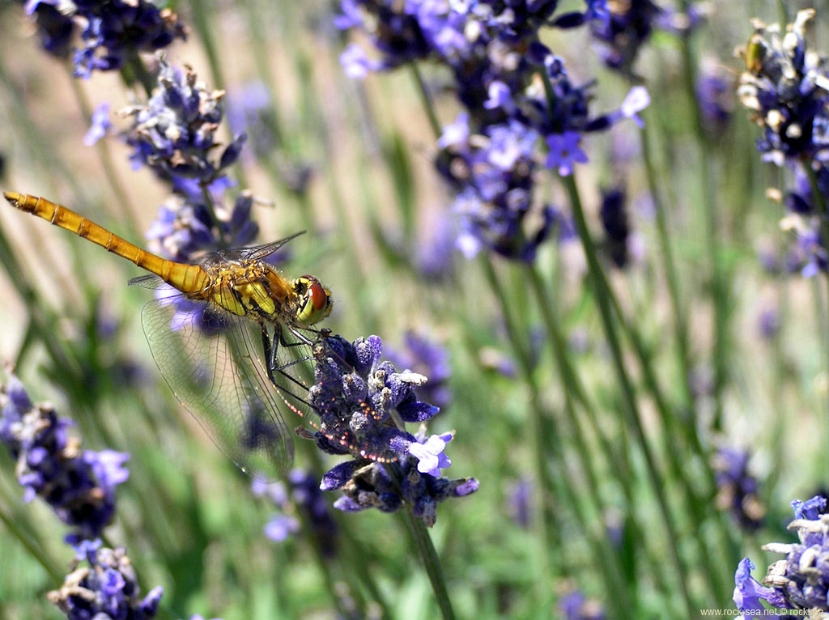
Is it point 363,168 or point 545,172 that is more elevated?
point 363,168

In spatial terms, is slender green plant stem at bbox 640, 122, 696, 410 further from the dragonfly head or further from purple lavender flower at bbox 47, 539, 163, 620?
purple lavender flower at bbox 47, 539, 163, 620

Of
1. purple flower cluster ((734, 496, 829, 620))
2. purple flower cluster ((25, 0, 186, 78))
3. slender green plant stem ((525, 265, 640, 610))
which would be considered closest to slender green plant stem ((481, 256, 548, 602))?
slender green plant stem ((525, 265, 640, 610))

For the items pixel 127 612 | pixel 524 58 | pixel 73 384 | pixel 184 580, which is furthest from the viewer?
pixel 184 580

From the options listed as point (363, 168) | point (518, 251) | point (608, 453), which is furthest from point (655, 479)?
point (363, 168)

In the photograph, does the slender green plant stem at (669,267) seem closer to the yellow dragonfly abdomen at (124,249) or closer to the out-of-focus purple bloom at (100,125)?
the yellow dragonfly abdomen at (124,249)

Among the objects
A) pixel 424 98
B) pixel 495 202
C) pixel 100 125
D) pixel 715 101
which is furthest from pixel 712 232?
pixel 100 125

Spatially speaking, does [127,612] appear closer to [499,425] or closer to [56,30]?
[56,30]

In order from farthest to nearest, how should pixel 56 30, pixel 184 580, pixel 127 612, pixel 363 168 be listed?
pixel 363 168
pixel 184 580
pixel 56 30
pixel 127 612
